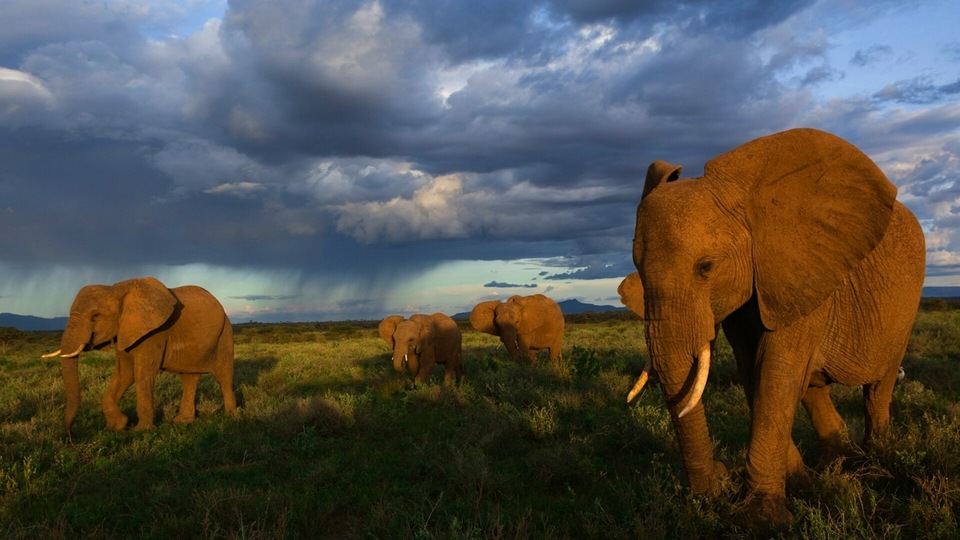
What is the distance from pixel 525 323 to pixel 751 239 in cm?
1422

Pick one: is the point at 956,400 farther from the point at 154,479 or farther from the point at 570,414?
the point at 154,479

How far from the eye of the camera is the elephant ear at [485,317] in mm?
19250

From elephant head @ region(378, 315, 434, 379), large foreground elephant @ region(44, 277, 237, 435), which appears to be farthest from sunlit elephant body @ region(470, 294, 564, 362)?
large foreground elephant @ region(44, 277, 237, 435)

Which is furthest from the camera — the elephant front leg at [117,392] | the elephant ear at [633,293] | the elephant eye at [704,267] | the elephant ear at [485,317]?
the elephant ear at [485,317]

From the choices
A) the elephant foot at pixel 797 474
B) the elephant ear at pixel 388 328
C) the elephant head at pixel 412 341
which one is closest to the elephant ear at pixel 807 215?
the elephant foot at pixel 797 474

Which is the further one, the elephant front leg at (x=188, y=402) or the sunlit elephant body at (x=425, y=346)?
the sunlit elephant body at (x=425, y=346)

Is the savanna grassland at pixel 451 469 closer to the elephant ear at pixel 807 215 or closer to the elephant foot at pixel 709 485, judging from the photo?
the elephant foot at pixel 709 485

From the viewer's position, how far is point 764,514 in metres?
4.28

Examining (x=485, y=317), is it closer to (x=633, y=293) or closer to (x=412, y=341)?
(x=412, y=341)

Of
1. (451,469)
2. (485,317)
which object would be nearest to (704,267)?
(451,469)

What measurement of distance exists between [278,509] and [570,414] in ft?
15.1

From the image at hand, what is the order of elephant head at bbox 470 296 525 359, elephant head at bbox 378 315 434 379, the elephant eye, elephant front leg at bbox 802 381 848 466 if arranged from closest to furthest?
1. the elephant eye
2. elephant front leg at bbox 802 381 848 466
3. elephant head at bbox 378 315 434 379
4. elephant head at bbox 470 296 525 359

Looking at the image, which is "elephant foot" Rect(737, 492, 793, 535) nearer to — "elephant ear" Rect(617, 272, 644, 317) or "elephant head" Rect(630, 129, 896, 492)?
"elephant head" Rect(630, 129, 896, 492)

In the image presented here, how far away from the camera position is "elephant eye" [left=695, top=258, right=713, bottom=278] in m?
3.76
